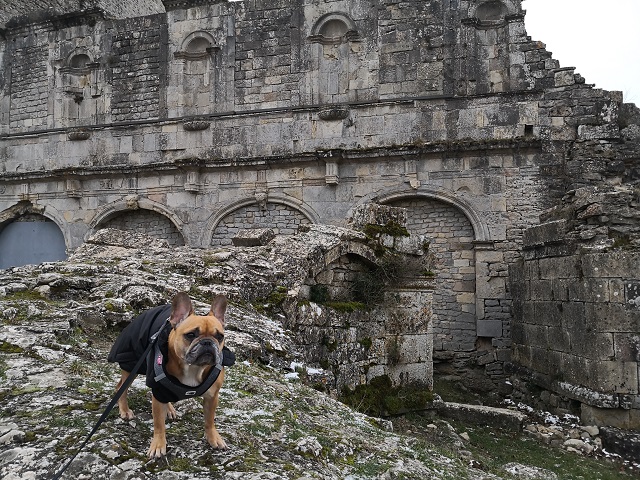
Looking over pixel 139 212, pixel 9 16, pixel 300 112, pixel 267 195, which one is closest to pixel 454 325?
pixel 267 195

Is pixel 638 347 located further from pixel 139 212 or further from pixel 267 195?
pixel 139 212

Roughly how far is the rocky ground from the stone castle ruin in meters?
5.28

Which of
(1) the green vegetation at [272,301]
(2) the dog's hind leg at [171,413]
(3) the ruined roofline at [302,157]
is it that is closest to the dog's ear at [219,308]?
(2) the dog's hind leg at [171,413]

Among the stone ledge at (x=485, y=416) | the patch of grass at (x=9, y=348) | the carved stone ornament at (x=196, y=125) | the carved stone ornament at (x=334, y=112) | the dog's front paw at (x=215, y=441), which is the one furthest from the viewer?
the carved stone ornament at (x=196, y=125)

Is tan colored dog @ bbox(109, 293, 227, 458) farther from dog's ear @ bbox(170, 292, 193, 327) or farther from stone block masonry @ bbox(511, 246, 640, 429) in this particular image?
stone block masonry @ bbox(511, 246, 640, 429)

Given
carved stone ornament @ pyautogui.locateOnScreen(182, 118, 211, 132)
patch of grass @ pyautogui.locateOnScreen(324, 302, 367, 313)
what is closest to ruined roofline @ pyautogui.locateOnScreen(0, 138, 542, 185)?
carved stone ornament @ pyautogui.locateOnScreen(182, 118, 211, 132)

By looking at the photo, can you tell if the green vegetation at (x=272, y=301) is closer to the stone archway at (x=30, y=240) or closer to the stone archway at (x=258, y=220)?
the stone archway at (x=258, y=220)

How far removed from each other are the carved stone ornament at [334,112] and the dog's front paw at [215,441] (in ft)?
35.2

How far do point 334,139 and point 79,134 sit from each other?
257 inches

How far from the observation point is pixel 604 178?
1166 cm

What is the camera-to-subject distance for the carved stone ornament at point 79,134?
14719 millimetres

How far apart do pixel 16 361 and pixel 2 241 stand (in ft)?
44.0

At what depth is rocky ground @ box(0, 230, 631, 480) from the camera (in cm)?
277

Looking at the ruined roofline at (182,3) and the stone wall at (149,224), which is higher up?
the ruined roofline at (182,3)
